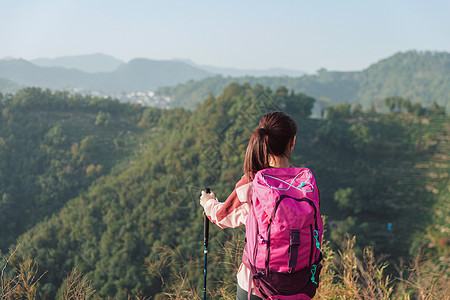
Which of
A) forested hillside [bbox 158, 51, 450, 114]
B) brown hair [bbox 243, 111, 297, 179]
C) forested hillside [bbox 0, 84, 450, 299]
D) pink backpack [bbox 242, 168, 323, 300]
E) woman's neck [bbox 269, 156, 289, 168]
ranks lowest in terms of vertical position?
forested hillside [bbox 0, 84, 450, 299]

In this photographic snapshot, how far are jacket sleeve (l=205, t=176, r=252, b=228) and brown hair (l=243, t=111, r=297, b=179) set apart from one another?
6 centimetres

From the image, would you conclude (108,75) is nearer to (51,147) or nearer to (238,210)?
(51,147)

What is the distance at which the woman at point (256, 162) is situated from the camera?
1282 millimetres

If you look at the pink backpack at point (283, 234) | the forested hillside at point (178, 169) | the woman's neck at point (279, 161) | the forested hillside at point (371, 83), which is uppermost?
the forested hillside at point (371, 83)

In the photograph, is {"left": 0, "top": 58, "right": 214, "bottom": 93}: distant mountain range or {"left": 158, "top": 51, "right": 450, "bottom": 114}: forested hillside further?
{"left": 0, "top": 58, "right": 214, "bottom": 93}: distant mountain range

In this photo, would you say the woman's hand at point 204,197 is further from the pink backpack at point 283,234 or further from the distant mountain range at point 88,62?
the distant mountain range at point 88,62

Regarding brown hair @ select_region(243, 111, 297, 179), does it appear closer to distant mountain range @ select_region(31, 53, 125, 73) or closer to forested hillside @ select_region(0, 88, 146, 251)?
forested hillside @ select_region(0, 88, 146, 251)

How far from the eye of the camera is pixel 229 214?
133 centimetres

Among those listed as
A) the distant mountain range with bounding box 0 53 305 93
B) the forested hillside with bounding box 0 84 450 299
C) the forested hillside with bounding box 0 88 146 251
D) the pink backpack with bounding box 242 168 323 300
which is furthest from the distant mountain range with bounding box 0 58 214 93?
the pink backpack with bounding box 242 168 323 300

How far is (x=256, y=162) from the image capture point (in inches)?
51.8

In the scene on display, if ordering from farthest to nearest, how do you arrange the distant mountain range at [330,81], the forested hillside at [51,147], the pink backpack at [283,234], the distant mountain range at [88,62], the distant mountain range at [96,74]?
the distant mountain range at [88,62] → the distant mountain range at [96,74] → the distant mountain range at [330,81] → the forested hillside at [51,147] → the pink backpack at [283,234]

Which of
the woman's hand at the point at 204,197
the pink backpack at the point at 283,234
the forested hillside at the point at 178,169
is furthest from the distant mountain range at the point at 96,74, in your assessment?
the pink backpack at the point at 283,234

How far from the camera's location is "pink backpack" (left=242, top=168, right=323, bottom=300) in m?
1.17

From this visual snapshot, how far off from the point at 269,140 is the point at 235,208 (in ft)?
0.97
